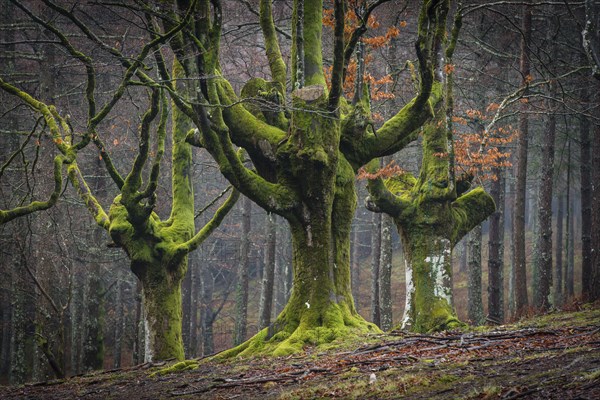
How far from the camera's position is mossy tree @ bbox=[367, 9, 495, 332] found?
35.5ft

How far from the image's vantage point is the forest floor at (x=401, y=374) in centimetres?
438

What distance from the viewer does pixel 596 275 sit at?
12703 mm

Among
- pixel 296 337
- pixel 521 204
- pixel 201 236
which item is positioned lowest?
pixel 296 337

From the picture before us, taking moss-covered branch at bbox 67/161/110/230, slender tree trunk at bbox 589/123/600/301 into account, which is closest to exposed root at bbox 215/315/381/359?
moss-covered branch at bbox 67/161/110/230

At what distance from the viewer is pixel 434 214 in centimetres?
1129

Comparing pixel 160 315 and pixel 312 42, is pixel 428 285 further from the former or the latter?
pixel 160 315

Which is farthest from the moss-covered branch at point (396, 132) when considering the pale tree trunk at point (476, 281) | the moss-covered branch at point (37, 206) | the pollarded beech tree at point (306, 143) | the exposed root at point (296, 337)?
the pale tree trunk at point (476, 281)

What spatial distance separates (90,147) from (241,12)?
270 inches

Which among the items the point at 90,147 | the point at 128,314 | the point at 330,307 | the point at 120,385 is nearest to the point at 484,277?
the point at 128,314

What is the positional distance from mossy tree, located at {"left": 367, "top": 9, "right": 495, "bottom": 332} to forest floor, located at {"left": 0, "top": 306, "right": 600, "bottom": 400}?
6.85ft

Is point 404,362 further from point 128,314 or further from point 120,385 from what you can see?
point 128,314

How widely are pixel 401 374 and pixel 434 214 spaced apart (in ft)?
19.9

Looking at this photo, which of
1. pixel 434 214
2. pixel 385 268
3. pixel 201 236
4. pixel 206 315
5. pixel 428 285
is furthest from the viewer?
pixel 206 315

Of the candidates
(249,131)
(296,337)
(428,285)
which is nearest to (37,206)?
(249,131)
